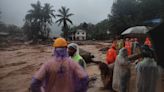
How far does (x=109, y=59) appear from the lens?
8352mm

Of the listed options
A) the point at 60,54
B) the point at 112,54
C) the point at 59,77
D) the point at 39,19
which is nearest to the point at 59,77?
the point at 59,77

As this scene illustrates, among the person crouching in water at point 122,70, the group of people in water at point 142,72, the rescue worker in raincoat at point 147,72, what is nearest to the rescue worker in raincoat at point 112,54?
the group of people in water at point 142,72

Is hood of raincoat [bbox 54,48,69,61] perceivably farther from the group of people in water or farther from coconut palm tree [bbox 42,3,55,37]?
coconut palm tree [bbox 42,3,55,37]

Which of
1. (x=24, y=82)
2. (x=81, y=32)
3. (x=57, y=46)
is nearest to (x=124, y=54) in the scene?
(x=57, y=46)

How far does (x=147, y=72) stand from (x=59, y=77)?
309cm

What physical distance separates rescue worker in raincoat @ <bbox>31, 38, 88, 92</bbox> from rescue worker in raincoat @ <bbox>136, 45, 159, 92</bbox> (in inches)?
109

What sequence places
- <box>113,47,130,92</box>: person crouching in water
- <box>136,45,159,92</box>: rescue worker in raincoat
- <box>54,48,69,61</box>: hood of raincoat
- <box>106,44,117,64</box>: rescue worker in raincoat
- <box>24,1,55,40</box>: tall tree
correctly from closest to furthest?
<box>54,48,69,61</box>: hood of raincoat → <box>136,45,159,92</box>: rescue worker in raincoat → <box>113,47,130,92</box>: person crouching in water → <box>106,44,117,64</box>: rescue worker in raincoat → <box>24,1,55,40</box>: tall tree

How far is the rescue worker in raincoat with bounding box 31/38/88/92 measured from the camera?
3098 mm

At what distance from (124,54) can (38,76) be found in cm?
355

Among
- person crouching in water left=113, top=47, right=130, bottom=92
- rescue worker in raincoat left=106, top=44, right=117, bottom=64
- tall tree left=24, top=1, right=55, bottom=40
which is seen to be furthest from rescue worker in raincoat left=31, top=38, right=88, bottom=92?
tall tree left=24, top=1, right=55, bottom=40

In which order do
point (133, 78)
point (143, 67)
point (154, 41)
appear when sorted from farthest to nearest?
point (133, 78) → point (143, 67) → point (154, 41)

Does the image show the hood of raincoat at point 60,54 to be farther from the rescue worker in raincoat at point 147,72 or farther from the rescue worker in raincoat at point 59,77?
the rescue worker in raincoat at point 147,72

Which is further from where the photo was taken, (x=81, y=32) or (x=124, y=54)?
(x=81, y=32)

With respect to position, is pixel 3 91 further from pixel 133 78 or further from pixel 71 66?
pixel 71 66
